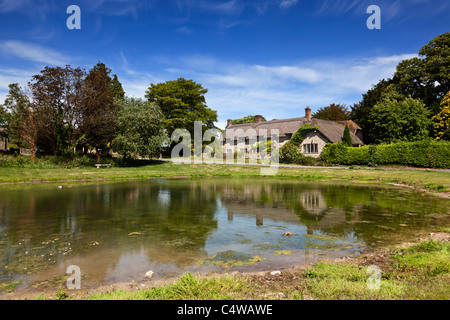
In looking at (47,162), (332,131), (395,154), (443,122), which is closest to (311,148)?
(332,131)

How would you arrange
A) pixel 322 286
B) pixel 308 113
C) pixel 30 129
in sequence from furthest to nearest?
pixel 308 113, pixel 30 129, pixel 322 286

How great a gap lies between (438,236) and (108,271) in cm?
946

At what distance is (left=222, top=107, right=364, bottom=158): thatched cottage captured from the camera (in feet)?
161

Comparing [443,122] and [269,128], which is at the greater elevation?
[269,128]

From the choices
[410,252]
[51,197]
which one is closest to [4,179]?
[51,197]

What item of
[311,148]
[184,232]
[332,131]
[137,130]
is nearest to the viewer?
[184,232]

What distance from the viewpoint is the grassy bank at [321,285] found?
184 inches

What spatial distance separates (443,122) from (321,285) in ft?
154

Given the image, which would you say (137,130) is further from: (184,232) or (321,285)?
(321,285)

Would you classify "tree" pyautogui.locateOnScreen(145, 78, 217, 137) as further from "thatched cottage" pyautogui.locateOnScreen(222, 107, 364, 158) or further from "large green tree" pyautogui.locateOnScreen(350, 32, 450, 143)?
"large green tree" pyautogui.locateOnScreen(350, 32, 450, 143)

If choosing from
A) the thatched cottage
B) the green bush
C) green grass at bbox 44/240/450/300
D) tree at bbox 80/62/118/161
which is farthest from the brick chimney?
green grass at bbox 44/240/450/300

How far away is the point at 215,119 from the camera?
65125 mm

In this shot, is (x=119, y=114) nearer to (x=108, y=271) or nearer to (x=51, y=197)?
(x=51, y=197)

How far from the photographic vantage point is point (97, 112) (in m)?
39.5
